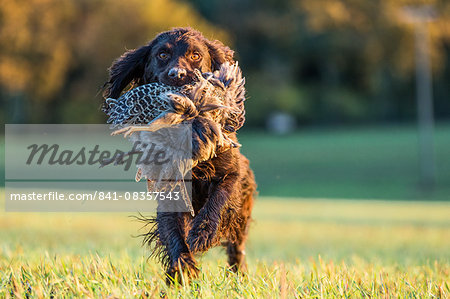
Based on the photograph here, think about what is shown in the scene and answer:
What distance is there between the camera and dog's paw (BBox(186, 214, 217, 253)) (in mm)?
4176

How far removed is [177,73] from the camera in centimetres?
437

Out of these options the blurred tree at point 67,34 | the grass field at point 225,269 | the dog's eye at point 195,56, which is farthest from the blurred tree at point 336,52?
the dog's eye at point 195,56

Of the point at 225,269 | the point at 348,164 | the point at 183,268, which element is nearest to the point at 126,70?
the point at 183,268

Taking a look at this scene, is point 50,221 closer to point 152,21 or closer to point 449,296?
point 449,296

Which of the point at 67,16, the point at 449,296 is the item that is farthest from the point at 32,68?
the point at 449,296

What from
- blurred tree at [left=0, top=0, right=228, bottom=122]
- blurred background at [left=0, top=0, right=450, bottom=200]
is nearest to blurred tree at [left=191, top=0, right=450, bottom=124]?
blurred background at [left=0, top=0, right=450, bottom=200]

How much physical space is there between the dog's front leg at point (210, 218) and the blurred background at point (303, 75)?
20.7 metres

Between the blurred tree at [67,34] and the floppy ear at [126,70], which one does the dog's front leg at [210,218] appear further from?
the blurred tree at [67,34]

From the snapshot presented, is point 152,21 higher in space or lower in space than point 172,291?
higher

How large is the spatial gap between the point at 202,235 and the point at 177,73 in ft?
3.83

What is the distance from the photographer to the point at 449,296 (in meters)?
3.70

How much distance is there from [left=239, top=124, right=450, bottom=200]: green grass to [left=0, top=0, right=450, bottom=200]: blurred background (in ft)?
0.29

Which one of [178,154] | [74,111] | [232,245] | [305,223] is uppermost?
[74,111]

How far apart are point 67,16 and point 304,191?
18.1 m
